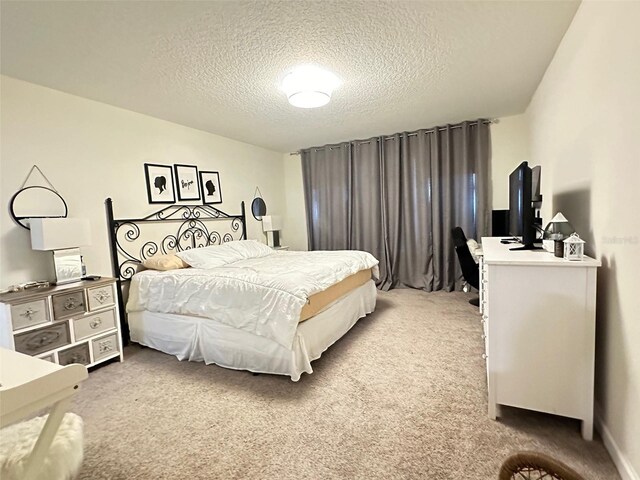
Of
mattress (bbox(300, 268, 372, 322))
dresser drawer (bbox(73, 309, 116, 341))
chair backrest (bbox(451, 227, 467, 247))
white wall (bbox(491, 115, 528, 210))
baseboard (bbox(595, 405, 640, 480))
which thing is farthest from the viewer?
white wall (bbox(491, 115, 528, 210))

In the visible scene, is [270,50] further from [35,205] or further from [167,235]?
[167,235]

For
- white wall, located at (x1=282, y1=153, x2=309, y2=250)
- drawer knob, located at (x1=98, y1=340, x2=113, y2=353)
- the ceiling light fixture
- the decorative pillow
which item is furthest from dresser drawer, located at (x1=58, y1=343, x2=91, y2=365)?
white wall, located at (x1=282, y1=153, x2=309, y2=250)

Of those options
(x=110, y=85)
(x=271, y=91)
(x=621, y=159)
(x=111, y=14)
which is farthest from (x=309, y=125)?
(x=621, y=159)

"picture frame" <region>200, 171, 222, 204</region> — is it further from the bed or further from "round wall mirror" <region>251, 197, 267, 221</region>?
"round wall mirror" <region>251, 197, 267, 221</region>

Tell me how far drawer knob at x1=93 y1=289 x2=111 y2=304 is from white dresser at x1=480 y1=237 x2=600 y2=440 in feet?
9.79

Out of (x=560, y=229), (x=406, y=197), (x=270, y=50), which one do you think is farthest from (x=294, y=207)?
(x=560, y=229)

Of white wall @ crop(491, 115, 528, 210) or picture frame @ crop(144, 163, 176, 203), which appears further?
white wall @ crop(491, 115, 528, 210)

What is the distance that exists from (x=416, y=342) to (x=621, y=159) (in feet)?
6.68

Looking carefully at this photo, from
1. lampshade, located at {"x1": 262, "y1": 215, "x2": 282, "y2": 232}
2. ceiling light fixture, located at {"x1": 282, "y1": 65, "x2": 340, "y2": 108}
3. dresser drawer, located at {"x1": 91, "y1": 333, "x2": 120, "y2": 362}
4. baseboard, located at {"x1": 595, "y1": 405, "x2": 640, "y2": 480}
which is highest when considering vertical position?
A: ceiling light fixture, located at {"x1": 282, "y1": 65, "x2": 340, "y2": 108}

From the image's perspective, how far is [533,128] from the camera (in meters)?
3.48

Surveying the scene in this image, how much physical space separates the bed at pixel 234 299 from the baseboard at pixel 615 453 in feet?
5.54

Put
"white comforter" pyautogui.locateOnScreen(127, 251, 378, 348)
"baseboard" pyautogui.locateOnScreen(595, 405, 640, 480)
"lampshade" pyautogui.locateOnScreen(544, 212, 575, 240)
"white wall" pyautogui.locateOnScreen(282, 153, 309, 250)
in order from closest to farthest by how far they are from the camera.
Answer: "baseboard" pyautogui.locateOnScreen(595, 405, 640, 480) → "lampshade" pyautogui.locateOnScreen(544, 212, 575, 240) → "white comforter" pyautogui.locateOnScreen(127, 251, 378, 348) → "white wall" pyautogui.locateOnScreen(282, 153, 309, 250)

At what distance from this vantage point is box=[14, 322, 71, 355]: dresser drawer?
6.98ft

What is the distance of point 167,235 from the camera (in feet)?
12.0
